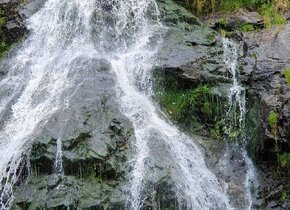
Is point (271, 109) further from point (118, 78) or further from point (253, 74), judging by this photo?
point (118, 78)

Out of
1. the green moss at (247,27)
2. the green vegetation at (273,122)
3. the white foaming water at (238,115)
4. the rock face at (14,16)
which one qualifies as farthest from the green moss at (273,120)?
the rock face at (14,16)

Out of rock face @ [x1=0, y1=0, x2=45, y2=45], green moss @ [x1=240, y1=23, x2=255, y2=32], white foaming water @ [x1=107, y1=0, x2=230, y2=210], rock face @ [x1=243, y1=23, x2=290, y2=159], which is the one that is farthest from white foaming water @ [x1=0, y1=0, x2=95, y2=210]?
green moss @ [x1=240, y1=23, x2=255, y2=32]

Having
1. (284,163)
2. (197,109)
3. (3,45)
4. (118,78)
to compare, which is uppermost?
(3,45)

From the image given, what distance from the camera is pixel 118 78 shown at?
28.4 ft

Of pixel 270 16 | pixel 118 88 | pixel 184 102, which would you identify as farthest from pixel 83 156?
pixel 270 16

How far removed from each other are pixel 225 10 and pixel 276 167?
514 cm

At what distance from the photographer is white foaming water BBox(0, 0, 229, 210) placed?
22.9 ft

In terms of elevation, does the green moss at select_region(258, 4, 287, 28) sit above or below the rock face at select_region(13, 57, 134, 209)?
below

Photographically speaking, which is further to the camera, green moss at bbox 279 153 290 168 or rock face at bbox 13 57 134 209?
green moss at bbox 279 153 290 168

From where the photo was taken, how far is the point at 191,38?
948 cm

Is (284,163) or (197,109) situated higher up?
(197,109)

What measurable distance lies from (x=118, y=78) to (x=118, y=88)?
0.32 m

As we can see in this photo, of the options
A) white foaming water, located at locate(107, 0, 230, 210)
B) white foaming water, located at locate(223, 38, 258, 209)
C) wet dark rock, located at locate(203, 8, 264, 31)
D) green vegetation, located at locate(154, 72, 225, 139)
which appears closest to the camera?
white foaming water, located at locate(107, 0, 230, 210)

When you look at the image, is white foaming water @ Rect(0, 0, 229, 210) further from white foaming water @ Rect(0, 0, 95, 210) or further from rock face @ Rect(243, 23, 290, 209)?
rock face @ Rect(243, 23, 290, 209)
